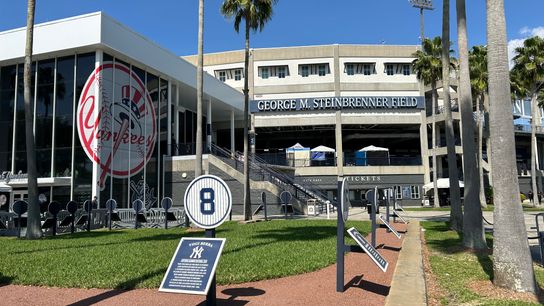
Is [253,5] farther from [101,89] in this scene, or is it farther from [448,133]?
[448,133]

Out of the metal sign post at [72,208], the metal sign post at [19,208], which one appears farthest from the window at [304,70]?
the metal sign post at [19,208]

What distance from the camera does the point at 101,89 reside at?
2325 centimetres

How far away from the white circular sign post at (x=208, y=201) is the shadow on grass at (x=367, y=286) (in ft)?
9.14

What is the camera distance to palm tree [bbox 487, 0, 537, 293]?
703 cm

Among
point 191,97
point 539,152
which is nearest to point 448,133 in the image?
point 191,97

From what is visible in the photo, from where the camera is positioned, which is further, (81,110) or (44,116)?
(44,116)

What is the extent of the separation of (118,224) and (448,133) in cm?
1410

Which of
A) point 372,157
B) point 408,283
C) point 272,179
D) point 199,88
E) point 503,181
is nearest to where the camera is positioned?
point 408,283

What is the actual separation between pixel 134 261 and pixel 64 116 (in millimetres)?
16916

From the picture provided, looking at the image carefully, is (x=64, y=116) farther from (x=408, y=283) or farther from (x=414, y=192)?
(x=414, y=192)

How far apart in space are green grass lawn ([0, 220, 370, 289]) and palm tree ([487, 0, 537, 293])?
9.96ft

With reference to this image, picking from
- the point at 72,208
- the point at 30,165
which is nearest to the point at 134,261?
the point at 30,165

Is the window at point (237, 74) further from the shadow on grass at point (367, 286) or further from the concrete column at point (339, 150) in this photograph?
the shadow on grass at point (367, 286)

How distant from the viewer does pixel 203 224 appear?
494 cm
